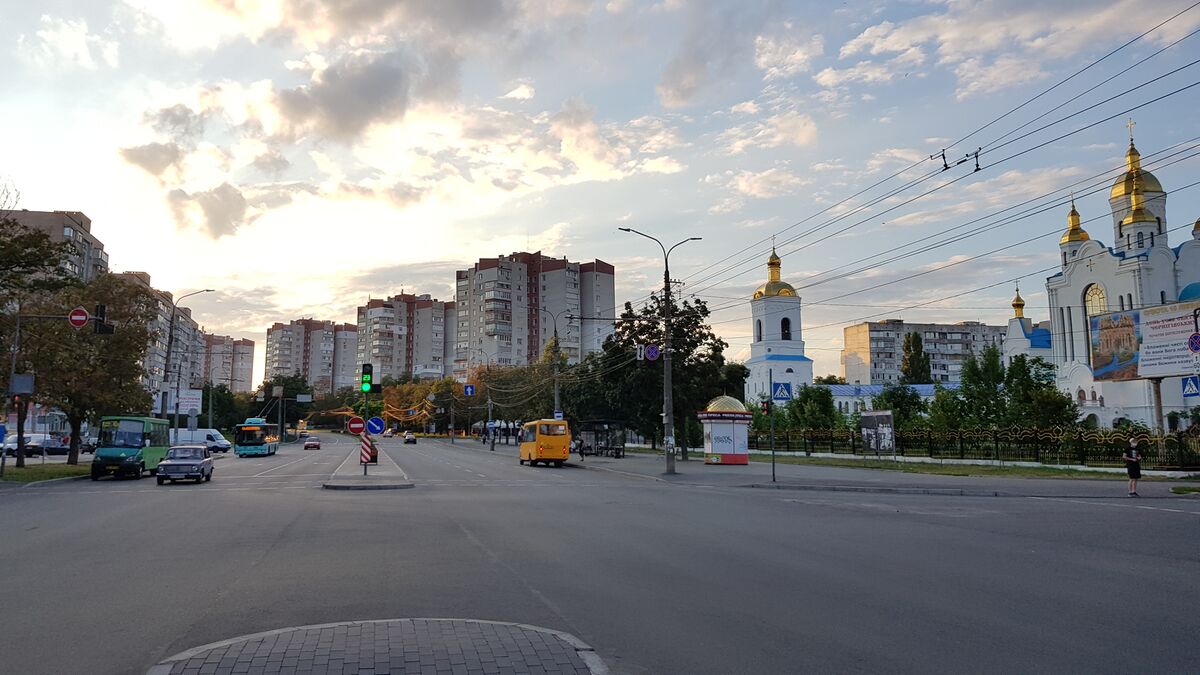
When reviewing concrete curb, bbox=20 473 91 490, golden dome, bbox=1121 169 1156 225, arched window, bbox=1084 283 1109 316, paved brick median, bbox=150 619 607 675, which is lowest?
concrete curb, bbox=20 473 91 490

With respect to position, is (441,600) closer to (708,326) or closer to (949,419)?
(708,326)

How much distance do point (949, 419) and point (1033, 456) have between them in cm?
1216

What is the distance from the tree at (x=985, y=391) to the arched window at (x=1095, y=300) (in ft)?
80.9

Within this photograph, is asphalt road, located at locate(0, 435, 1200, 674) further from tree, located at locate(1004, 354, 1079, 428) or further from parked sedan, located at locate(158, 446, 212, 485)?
tree, located at locate(1004, 354, 1079, 428)

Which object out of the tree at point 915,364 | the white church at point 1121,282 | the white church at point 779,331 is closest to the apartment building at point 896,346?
the tree at point 915,364

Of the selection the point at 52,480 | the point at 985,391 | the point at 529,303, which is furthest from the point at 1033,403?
the point at 529,303

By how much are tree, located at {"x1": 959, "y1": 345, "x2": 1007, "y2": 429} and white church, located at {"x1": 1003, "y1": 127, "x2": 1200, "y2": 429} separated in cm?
1453

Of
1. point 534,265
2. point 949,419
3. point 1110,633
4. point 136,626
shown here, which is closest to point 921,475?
point 949,419

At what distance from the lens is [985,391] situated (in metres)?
55.2

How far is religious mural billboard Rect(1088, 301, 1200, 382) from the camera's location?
3356cm

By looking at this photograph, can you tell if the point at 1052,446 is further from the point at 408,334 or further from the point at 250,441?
the point at 408,334

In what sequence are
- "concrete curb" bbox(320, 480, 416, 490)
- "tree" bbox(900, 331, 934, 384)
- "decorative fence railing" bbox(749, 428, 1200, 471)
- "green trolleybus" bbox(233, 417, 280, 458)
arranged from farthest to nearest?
"tree" bbox(900, 331, 934, 384), "green trolleybus" bbox(233, 417, 280, 458), "decorative fence railing" bbox(749, 428, 1200, 471), "concrete curb" bbox(320, 480, 416, 490)

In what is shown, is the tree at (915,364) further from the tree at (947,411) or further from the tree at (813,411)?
the tree at (947,411)

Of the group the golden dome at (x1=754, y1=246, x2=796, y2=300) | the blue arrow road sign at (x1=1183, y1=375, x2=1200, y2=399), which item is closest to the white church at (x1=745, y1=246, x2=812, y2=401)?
the golden dome at (x1=754, y1=246, x2=796, y2=300)
